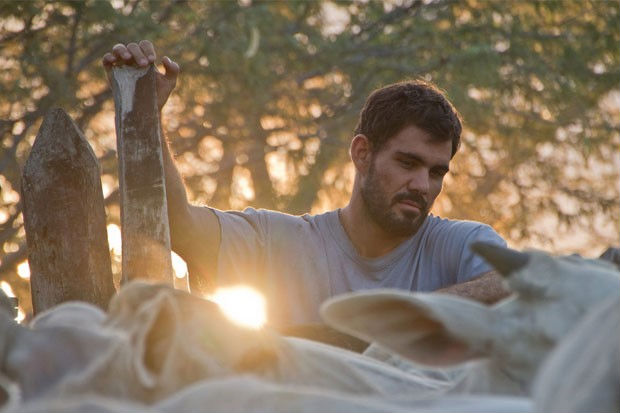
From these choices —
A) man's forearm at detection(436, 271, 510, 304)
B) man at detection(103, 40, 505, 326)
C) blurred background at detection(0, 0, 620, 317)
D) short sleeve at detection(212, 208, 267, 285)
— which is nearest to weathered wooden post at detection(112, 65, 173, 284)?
man at detection(103, 40, 505, 326)

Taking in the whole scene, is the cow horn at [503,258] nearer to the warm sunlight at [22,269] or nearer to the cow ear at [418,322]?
the cow ear at [418,322]

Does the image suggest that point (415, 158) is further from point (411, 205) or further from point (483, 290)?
point (483, 290)

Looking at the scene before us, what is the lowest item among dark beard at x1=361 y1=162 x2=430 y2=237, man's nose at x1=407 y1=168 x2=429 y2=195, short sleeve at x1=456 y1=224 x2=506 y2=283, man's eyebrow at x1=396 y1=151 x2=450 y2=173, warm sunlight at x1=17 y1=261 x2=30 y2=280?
warm sunlight at x1=17 y1=261 x2=30 y2=280

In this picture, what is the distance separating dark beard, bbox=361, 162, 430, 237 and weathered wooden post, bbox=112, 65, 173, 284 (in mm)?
1407

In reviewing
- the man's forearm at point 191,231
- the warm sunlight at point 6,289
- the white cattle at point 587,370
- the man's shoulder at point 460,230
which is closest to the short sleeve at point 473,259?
the man's shoulder at point 460,230

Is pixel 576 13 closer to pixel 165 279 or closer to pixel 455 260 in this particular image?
pixel 455 260

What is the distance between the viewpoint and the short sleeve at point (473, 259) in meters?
4.04

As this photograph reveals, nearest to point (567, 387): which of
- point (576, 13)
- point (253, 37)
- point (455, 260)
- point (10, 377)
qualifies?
point (10, 377)

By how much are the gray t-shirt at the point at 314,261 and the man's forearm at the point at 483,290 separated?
389mm

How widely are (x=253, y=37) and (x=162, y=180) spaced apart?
8.03 metres

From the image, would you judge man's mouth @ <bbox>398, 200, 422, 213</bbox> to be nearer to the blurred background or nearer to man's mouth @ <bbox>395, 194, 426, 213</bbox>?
man's mouth @ <bbox>395, 194, 426, 213</bbox>

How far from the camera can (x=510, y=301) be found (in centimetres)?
179

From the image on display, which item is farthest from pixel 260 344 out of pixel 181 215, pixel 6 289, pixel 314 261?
pixel 6 289

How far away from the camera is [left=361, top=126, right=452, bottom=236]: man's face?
4.37 metres
